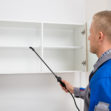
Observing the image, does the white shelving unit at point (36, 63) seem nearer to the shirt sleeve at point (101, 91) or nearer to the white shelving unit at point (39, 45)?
the white shelving unit at point (39, 45)

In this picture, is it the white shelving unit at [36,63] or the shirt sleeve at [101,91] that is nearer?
the shirt sleeve at [101,91]

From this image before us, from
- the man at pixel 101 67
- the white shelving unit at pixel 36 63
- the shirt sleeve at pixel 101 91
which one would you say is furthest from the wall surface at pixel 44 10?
the shirt sleeve at pixel 101 91

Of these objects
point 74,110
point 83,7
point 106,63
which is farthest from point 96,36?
point 74,110

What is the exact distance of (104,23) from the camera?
1017mm

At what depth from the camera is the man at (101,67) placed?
0.90 metres

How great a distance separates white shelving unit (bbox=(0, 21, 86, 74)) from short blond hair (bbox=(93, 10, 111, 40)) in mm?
753

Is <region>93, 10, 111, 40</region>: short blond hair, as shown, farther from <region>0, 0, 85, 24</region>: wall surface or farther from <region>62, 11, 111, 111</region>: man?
<region>0, 0, 85, 24</region>: wall surface

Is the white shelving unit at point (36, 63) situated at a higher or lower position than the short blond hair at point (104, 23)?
lower

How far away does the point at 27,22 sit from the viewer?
171cm

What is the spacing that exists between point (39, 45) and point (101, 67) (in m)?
0.92

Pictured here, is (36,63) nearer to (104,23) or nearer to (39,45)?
(39,45)

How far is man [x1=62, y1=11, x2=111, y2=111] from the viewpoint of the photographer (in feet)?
2.94

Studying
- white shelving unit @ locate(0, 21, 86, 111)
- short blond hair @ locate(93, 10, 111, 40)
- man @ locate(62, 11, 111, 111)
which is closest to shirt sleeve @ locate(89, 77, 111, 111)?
man @ locate(62, 11, 111, 111)

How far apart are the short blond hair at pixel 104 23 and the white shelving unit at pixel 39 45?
75cm
